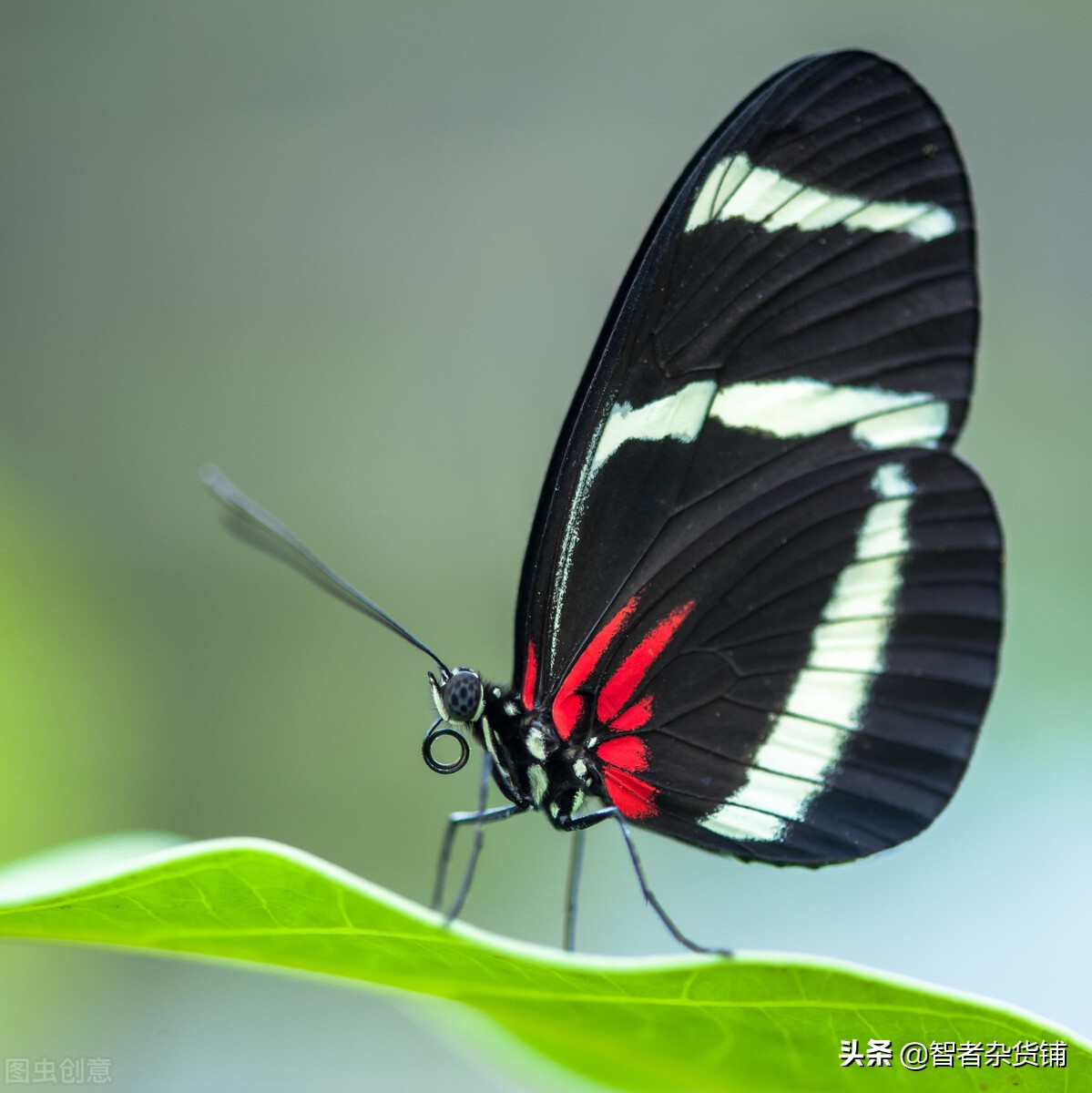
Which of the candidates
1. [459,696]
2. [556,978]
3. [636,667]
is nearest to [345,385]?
[636,667]

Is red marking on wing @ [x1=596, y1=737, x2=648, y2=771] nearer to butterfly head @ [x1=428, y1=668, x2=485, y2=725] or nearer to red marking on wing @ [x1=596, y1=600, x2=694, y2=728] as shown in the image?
red marking on wing @ [x1=596, y1=600, x2=694, y2=728]

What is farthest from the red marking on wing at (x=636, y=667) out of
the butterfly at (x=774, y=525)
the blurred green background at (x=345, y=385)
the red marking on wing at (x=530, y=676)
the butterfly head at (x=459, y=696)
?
the blurred green background at (x=345, y=385)

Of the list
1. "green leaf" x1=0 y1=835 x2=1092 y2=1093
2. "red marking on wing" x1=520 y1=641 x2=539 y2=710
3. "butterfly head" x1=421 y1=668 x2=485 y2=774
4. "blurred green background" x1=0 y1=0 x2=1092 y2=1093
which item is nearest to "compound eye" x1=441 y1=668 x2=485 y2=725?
"butterfly head" x1=421 y1=668 x2=485 y2=774

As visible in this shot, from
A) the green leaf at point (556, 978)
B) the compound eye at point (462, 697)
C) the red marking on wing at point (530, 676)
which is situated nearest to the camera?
the green leaf at point (556, 978)

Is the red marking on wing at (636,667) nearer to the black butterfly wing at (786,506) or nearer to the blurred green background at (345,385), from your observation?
the black butterfly wing at (786,506)

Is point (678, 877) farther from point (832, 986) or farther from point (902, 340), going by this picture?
point (832, 986)

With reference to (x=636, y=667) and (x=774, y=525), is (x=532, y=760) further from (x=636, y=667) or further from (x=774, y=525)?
(x=774, y=525)
